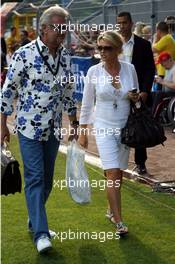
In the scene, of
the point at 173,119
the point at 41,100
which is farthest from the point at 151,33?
the point at 41,100

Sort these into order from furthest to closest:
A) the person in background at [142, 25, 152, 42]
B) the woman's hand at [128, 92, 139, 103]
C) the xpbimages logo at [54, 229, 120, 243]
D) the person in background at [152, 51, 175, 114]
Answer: the person in background at [142, 25, 152, 42] < the person in background at [152, 51, 175, 114] < the woman's hand at [128, 92, 139, 103] < the xpbimages logo at [54, 229, 120, 243]

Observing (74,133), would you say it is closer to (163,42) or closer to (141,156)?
(141,156)

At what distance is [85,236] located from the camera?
6496 millimetres

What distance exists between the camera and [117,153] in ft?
21.7

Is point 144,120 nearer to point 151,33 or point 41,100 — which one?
point 41,100

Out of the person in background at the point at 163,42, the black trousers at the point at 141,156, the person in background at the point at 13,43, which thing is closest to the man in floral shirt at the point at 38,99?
the black trousers at the point at 141,156

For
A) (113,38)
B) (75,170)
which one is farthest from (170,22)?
(75,170)

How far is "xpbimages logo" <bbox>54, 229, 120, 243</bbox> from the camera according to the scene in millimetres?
6398

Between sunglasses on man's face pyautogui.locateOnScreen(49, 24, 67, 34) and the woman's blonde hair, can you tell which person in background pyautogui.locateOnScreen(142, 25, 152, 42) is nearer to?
the woman's blonde hair

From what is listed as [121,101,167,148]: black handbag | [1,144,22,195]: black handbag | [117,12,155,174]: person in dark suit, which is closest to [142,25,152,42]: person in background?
[117,12,155,174]: person in dark suit

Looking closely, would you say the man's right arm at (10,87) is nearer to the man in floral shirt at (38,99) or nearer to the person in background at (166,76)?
the man in floral shirt at (38,99)

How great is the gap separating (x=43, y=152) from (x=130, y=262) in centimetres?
119

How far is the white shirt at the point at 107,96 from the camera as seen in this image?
6539 millimetres

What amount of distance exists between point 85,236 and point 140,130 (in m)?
1.08
